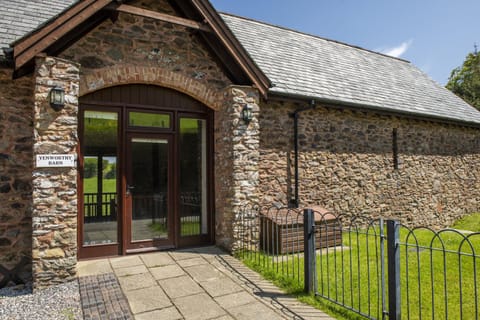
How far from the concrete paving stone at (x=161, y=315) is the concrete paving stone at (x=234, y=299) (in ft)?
2.06

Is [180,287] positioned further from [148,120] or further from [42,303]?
[148,120]

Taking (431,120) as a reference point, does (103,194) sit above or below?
below

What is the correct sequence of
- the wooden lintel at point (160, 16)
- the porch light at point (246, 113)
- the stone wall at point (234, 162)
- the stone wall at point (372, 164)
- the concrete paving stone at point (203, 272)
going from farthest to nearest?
the stone wall at point (372, 164)
the porch light at point (246, 113)
the stone wall at point (234, 162)
the wooden lintel at point (160, 16)
the concrete paving stone at point (203, 272)

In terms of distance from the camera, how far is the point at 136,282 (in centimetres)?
470

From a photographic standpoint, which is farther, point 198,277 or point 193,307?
point 198,277

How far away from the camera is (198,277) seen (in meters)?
4.96

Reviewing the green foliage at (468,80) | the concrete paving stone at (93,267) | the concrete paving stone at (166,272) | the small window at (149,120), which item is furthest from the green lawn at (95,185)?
the green foliage at (468,80)

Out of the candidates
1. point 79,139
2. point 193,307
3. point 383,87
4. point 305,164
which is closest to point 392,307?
point 193,307

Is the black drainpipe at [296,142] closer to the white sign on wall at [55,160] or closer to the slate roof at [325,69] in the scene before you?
the slate roof at [325,69]

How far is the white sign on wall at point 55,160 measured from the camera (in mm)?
4641

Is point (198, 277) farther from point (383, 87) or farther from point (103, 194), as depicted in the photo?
point (383, 87)

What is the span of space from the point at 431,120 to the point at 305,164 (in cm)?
602

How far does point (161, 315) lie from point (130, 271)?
1.62m

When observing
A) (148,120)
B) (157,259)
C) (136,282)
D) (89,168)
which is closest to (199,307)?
(136,282)
